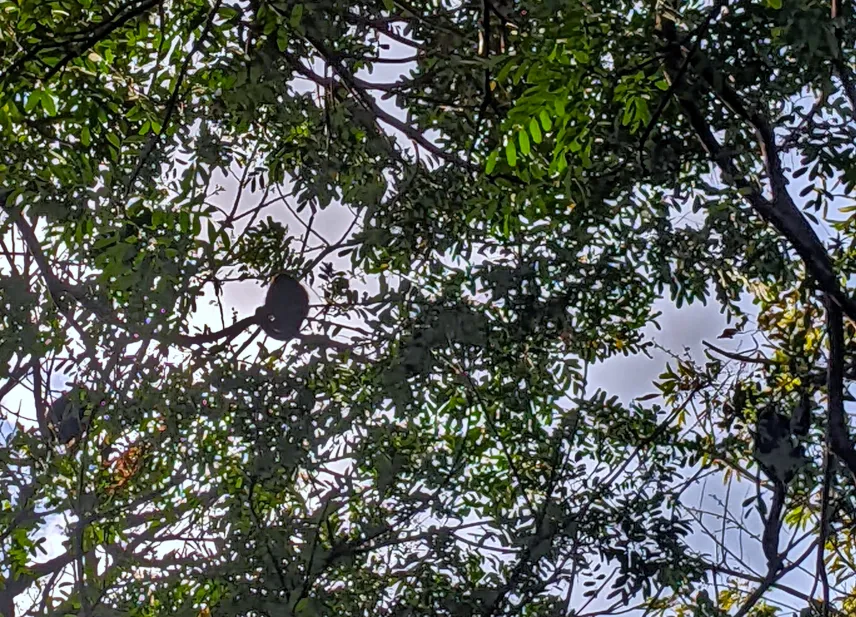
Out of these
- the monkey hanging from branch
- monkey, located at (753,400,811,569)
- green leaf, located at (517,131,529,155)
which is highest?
the monkey hanging from branch

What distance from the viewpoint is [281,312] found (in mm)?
2551

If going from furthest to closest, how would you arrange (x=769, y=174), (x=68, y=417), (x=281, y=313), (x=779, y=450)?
1. (x=68, y=417)
2. (x=281, y=313)
3. (x=779, y=450)
4. (x=769, y=174)

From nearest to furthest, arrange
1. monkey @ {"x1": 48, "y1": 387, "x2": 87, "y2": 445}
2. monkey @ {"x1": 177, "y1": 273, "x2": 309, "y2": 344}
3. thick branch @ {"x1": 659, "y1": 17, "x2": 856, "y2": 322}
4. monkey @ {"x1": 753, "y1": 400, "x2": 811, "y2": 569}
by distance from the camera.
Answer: thick branch @ {"x1": 659, "y1": 17, "x2": 856, "y2": 322} < monkey @ {"x1": 753, "y1": 400, "x2": 811, "y2": 569} < monkey @ {"x1": 177, "y1": 273, "x2": 309, "y2": 344} < monkey @ {"x1": 48, "y1": 387, "x2": 87, "y2": 445}

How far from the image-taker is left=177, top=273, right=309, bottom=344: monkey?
99.7 inches

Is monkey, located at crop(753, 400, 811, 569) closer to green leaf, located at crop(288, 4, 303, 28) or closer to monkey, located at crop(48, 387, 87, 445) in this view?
green leaf, located at crop(288, 4, 303, 28)

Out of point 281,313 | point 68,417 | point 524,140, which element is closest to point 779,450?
point 524,140

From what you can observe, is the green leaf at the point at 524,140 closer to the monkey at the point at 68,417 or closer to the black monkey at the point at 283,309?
the black monkey at the point at 283,309

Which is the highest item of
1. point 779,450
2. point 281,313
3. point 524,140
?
point 281,313

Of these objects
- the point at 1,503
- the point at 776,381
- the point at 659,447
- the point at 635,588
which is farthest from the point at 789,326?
the point at 1,503

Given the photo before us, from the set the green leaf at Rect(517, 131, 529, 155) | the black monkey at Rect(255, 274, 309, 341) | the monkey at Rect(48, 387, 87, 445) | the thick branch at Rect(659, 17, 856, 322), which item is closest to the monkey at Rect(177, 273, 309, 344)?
the black monkey at Rect(255, 274, 309, 341)

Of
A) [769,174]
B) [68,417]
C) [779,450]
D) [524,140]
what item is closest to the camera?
[524,140]

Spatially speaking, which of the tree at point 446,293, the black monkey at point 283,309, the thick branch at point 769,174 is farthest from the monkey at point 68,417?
the thick branch at point 769,174

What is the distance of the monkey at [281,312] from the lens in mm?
2533

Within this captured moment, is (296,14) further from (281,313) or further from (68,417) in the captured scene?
(68,417)
